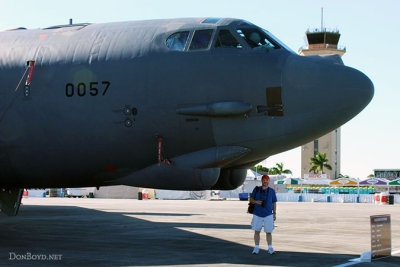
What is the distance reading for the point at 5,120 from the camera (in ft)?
38.2

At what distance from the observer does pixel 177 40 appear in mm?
11211

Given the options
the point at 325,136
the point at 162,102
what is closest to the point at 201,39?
the point at 162,102

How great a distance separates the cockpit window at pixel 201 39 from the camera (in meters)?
11.1

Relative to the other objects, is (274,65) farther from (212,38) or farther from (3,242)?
(3,242)

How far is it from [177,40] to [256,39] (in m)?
1.60

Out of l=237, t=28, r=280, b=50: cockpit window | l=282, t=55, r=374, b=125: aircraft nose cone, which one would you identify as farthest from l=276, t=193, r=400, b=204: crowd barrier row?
l=282, t=55, r=374, b=125: aircraft nose cone

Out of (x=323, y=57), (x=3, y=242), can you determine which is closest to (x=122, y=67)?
(x=323, y=57)

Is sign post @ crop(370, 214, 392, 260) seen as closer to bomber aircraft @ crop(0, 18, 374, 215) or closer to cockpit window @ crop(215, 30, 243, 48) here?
bomber aircraft @ crop(0, 18, 374, 215)

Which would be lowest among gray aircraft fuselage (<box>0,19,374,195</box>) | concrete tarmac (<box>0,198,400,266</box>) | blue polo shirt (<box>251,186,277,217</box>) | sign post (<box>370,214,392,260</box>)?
concrete tarmac (<box>0,198,400,266</box>)

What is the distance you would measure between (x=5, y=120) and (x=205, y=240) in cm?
680

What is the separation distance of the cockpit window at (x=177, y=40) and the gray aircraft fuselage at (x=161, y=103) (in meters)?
0.03

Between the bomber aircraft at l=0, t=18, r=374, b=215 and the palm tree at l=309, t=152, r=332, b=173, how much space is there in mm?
132464

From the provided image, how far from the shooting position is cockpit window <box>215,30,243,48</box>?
11062mm

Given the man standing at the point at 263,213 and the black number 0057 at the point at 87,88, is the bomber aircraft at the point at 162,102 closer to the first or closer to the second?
the black number 0057 at the point at 87,88
